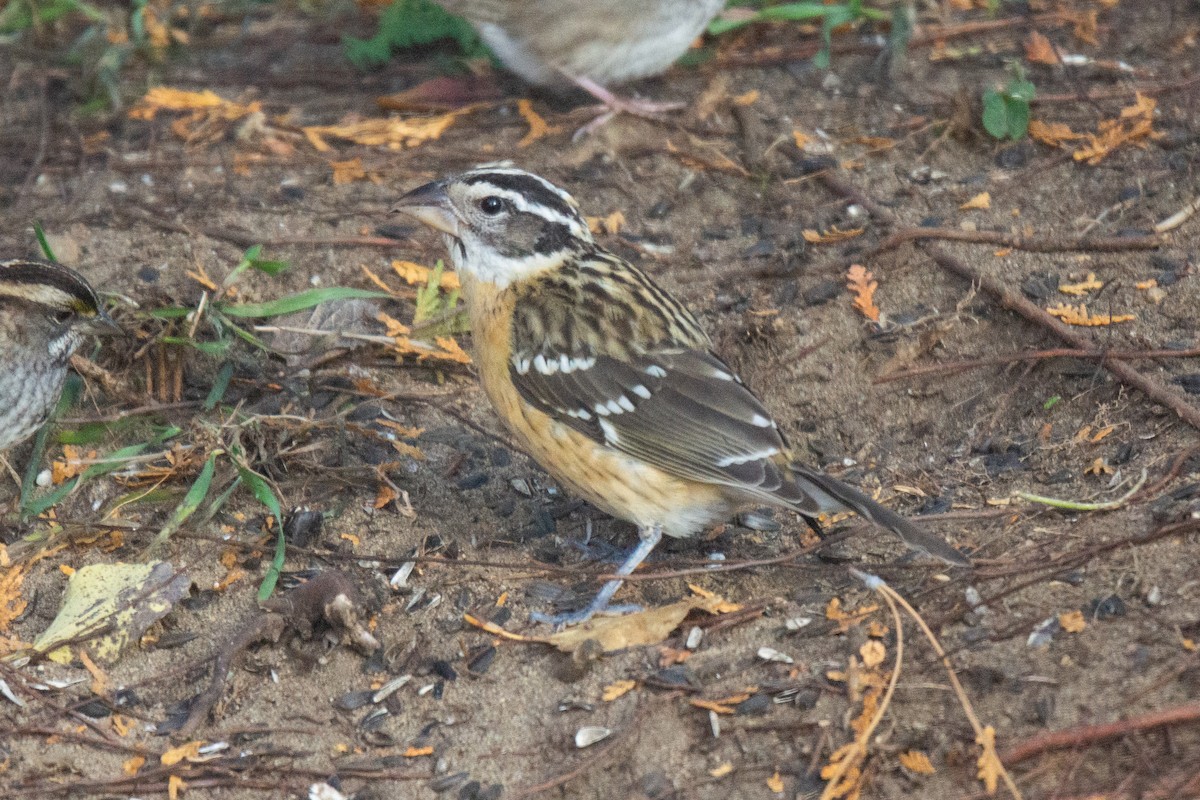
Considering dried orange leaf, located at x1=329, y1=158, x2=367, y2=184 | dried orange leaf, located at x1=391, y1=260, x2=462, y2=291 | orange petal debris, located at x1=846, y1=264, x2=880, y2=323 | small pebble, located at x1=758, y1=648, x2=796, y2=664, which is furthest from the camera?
dried orange leaf, located at x1=329, y1=158, x2=367, y2=184

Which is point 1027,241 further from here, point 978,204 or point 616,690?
point 616,690

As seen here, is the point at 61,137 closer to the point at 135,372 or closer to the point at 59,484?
the point at 135,372

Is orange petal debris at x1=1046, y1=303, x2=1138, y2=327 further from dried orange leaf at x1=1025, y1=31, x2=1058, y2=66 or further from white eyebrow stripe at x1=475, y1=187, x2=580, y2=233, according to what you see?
dried orange leaf at x1=1025, y1=31, x2=1058, y2=66

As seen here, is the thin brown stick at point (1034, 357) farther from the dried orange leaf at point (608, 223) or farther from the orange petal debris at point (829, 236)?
the dried orange leaf at point (608, 223)

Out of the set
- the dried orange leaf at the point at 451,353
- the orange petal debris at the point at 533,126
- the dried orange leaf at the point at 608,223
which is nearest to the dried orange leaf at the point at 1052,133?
the dried orange leaf at the point at 608,223

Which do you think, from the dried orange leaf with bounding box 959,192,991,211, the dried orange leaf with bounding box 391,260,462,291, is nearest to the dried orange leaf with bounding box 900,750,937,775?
the dried orange leaf with bounding box 391,260,462,291

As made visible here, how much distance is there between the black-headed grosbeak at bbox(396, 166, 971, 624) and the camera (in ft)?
16.7

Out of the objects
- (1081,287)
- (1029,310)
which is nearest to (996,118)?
(1081,287)

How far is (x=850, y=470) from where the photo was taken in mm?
5906

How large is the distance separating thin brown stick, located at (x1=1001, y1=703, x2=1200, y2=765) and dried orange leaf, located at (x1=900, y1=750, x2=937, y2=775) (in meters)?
0.21

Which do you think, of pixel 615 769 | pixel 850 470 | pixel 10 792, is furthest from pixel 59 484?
pixel 850 470

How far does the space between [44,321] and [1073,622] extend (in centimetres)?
420

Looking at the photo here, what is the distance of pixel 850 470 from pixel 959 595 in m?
1.22

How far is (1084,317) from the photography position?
6133mm
